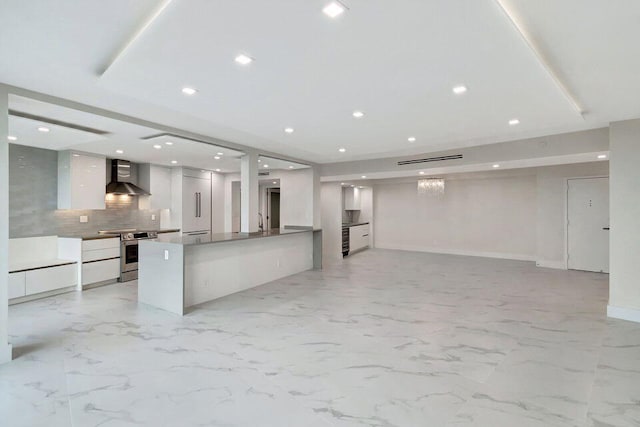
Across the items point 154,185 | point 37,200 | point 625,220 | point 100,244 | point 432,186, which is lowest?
point 100,244

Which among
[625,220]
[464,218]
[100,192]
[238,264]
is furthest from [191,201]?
[625,220]

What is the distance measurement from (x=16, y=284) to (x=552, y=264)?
10.3m

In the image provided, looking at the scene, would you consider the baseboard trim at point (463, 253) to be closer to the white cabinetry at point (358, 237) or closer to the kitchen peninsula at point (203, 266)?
the white cabinetry at point (358, 237)

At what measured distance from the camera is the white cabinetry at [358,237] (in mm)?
9750

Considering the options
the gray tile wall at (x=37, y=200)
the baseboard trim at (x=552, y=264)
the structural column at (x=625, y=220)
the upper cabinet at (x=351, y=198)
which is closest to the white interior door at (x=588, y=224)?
the baseboard trim at (x=552, y=264)

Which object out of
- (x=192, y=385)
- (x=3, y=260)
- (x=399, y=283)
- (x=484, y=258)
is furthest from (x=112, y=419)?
(x=484, y=258)

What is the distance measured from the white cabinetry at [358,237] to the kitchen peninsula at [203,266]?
3645 mm

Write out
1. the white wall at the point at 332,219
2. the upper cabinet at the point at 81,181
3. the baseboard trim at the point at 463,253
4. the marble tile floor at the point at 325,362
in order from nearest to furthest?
the marble tile floor at the point at 325,362 < the upper cabinet at the point at 81,181 < the baseboard trim at the point at 463,253 < the white wall at the point at 332,219

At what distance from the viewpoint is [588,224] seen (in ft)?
22.7

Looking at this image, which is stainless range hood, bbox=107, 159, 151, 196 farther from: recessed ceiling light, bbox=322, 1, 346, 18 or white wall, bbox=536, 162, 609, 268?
white wall, bbox=536, 162, 609, 268

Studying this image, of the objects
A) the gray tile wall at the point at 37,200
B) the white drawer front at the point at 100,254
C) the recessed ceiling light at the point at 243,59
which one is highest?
the recessed ceiling light at the point at 243,59

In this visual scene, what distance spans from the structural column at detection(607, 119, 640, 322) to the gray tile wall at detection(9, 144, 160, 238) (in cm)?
853

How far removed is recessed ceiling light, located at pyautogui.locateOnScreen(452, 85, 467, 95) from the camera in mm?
2781

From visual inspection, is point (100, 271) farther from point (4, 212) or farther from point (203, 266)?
point (4, 212)
